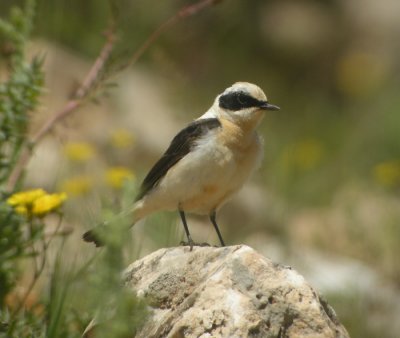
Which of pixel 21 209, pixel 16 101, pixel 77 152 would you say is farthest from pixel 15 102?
pixel 77 152

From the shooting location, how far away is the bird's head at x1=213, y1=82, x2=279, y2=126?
18.7ft

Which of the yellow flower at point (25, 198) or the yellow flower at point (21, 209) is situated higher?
the yellow flower at point (25, 198)

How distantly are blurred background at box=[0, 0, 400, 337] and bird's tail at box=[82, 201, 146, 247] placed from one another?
0.11 meters

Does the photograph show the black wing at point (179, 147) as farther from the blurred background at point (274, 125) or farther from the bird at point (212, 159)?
the blurred background at point (274, 125)

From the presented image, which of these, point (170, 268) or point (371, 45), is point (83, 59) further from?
point (170, 268)

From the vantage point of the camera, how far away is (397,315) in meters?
7.19

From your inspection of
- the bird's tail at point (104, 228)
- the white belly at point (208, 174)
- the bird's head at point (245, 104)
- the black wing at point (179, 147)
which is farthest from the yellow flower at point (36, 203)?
the bird's head at point (245, 104)

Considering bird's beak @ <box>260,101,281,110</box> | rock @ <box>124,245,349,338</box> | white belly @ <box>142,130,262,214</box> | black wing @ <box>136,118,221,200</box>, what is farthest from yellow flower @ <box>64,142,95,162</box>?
rock @ <box>124,245,349,338</box>

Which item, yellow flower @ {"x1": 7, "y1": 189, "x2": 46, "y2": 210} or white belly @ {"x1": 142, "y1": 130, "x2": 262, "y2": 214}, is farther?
white belly @ {"x1": 142, "y1": 130, "x2": 262, "y2": 214}

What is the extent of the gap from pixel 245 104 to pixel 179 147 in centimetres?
52

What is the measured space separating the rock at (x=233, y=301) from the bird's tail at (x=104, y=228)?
0.38 metres

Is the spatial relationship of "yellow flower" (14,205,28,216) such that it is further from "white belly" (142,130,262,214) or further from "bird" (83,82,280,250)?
"white belly" (142,130,262,214)

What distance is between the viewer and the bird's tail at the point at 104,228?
2.60 metres

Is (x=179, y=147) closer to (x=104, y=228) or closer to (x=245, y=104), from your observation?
(x=245, y=104)
